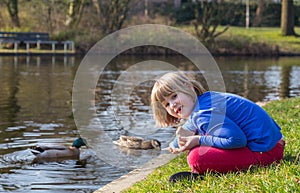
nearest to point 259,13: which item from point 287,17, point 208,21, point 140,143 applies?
point 287,17

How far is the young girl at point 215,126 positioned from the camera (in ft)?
19.1

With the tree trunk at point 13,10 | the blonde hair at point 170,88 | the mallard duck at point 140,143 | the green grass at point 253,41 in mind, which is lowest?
the green grass at point 253,41

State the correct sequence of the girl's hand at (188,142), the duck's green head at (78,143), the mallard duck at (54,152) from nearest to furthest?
the girl's hand at (188,142)
the mallard duck at (54,152)
the duck's green head at (78,143)

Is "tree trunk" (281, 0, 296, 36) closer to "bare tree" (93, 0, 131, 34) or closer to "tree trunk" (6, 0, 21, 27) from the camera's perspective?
"bare tree" (93, 0, 131, 34)

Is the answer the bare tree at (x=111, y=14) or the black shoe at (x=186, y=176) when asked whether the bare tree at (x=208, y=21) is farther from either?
the black shoe at (x=186, y=176)

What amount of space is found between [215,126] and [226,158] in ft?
1.11

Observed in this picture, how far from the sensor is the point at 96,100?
1819 cm

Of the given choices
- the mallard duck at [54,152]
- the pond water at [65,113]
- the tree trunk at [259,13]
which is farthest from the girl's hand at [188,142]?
the tree trunk at [259,13]

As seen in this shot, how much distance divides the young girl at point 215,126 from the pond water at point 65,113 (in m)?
2.85

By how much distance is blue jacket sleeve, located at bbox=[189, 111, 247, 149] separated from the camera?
5840mm

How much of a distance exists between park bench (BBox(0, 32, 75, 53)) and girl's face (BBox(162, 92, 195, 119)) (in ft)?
100

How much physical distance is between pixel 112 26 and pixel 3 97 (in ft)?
72.7

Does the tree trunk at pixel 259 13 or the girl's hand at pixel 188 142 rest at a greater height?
the girl's hand at pixel 188 142

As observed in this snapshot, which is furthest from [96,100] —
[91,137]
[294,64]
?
[294,64]
